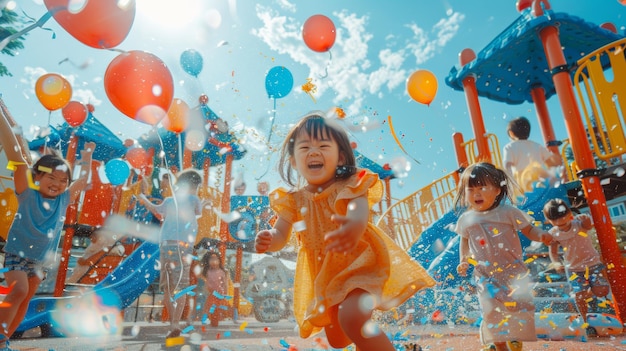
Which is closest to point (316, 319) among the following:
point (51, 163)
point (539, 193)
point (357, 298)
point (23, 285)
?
point (357, 298)

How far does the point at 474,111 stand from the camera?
7641 mm

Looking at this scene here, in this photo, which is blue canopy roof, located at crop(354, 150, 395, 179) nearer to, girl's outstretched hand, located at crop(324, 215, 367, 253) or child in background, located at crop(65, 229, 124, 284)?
child in background, located at crop(65, 229, 124, 284)

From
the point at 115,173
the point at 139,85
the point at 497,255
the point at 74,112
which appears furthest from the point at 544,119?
the point at 74,112

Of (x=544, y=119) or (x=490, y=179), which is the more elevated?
(x=544, y=119)

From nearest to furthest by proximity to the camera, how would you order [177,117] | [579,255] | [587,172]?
[579,255], [587,172], [177,117]

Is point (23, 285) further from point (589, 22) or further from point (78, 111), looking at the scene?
point (589, 22)

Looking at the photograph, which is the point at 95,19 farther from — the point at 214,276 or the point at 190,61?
the point at 214,276

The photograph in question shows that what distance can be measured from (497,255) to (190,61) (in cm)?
502

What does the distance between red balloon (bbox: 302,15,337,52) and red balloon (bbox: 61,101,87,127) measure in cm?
369

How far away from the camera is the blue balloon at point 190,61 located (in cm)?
607

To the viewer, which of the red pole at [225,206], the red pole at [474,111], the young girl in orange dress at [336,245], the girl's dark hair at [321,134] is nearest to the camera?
the young girl in orange dress at [336,245]

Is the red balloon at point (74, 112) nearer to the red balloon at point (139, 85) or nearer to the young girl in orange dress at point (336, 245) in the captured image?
the red balloon at point (139, 85)

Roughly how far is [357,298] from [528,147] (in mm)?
5237

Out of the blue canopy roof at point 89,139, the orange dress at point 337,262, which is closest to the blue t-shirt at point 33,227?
the orange dress at point 337,262
